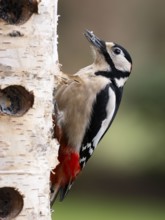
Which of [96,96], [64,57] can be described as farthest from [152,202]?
[96,96]

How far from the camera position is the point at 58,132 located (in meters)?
5.53

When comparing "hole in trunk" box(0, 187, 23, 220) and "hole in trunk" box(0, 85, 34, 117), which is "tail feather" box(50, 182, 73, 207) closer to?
"hole in trunk" box(0, 187, 23, 220)

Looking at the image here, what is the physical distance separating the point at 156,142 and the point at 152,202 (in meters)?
0.84

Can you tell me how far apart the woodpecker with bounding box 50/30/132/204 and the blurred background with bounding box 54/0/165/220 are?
7681 mm

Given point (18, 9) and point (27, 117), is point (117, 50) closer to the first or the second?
point (18, 9)

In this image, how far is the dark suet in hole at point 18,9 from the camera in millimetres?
4488

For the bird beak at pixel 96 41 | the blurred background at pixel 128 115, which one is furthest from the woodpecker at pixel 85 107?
the blurred background at pixel 128 115

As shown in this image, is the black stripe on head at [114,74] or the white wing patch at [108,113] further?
the black stripe on head at [114,74]

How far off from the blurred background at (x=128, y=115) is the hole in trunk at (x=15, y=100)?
9131mm

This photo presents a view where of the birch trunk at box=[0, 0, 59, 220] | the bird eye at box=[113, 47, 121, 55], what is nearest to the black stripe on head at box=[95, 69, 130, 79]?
the bird eye at box=[113, 47, 121, 55]

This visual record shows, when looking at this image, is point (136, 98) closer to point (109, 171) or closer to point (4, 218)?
point (109, 171)

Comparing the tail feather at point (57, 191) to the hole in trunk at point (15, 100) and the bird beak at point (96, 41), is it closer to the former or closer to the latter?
the bird beak at point (96, 41)

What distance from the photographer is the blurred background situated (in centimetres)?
1424

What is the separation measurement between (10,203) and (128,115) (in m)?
9.87
